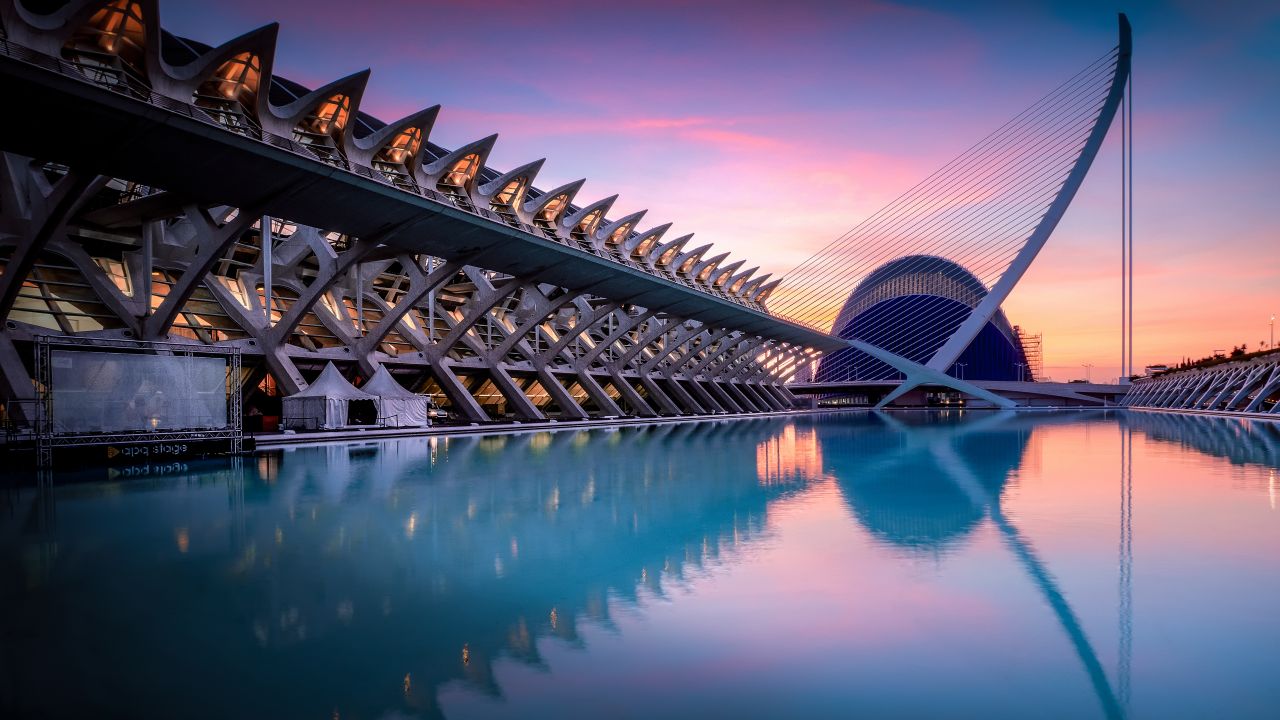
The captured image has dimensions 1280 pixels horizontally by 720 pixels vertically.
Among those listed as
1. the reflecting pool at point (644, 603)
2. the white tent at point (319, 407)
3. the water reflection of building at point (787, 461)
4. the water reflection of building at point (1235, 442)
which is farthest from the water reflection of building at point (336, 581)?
the white tent at point (319, 407)

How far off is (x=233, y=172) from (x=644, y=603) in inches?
624

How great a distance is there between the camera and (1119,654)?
3549mm

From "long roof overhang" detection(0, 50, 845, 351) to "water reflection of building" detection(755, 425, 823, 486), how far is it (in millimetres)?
9989

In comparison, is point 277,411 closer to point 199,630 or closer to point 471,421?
point 471,421

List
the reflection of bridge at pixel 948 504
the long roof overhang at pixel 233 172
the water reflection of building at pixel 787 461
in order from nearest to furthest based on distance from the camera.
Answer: the reflection of bridge at pixel 948 504
the water reflection of building at pixel 787 461
the long roof overhang at pixel 233 172

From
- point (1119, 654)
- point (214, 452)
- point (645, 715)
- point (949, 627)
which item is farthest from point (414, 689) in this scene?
point (214, 452)

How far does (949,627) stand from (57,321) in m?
23.0

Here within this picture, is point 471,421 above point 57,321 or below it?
below

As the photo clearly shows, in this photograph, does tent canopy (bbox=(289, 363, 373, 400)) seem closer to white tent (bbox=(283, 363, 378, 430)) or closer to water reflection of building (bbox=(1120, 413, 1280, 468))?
white tent (bbox=(283, 363, 378, 430))

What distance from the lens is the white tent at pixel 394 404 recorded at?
23750 mm

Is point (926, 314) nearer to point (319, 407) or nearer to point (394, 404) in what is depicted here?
point (394, 404)

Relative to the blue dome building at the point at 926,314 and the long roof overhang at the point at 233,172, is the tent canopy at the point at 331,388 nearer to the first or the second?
the long roof overhang at the point at 233,172

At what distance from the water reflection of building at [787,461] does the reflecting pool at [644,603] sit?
6.09 feet

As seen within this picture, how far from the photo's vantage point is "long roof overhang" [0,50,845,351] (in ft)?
43.3
